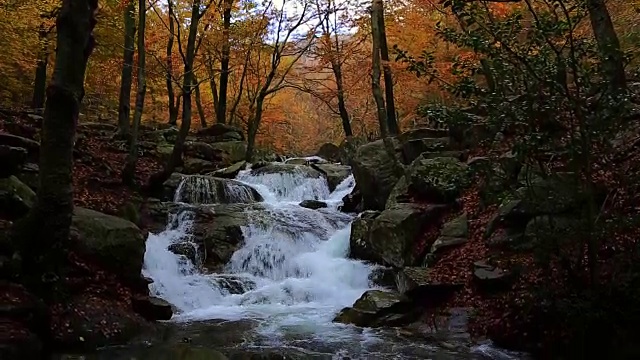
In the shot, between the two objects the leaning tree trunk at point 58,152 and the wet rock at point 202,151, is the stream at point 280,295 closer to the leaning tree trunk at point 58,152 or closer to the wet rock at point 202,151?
the leaning tree trunk at point 58,152

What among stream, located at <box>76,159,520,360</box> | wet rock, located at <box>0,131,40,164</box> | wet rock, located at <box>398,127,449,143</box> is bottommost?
stream, located at <box>76,159,520,360</box>

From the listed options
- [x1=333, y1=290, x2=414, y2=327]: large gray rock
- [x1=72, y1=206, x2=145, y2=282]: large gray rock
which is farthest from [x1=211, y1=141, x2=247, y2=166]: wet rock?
[x1=333, y1=290, x2=414, y2=327]: large gray rock

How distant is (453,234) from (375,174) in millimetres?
4232

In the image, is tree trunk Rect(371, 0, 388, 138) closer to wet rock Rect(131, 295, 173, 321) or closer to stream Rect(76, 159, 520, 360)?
stream Rect(76, 159, 520, 360)

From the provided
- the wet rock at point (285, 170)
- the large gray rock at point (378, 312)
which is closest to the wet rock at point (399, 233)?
the large gray rock at point (378, 312)

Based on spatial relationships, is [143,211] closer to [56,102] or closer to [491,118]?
[56,102]

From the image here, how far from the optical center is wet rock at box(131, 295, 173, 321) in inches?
297

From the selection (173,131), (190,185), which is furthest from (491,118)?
(173,131)

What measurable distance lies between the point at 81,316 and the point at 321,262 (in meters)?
5.38

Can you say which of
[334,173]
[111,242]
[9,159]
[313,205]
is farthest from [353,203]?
[9,159]

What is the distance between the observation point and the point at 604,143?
5156mm

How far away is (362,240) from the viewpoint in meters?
11.0

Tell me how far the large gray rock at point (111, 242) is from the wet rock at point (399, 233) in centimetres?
461

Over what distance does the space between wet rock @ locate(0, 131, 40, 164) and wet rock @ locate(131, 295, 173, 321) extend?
3726 mm
